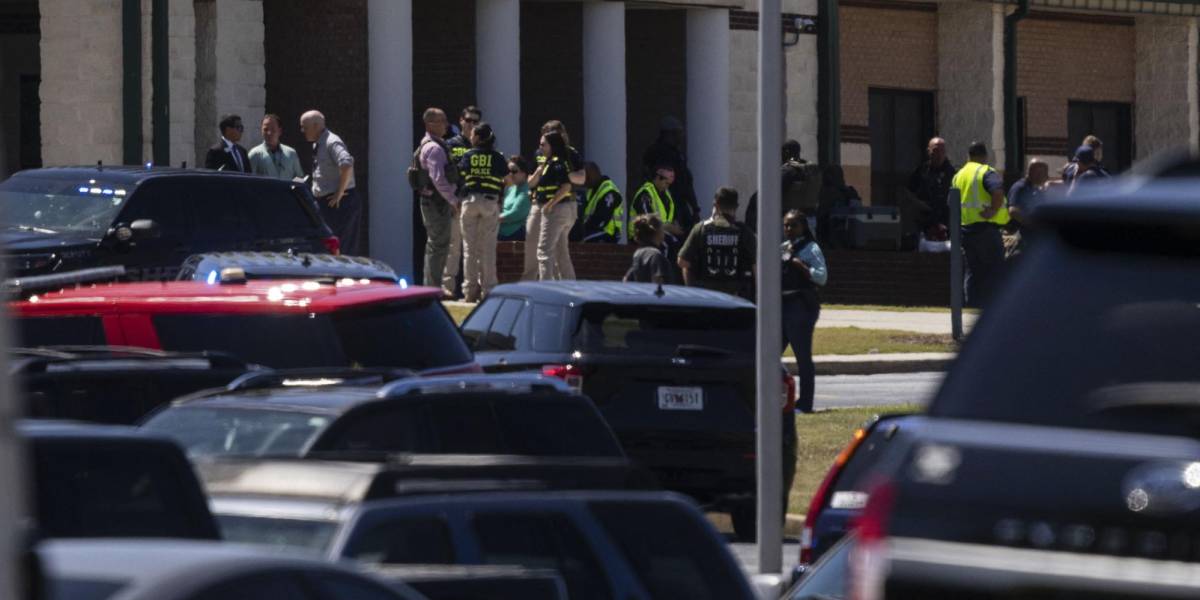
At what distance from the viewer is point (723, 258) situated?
1977cm

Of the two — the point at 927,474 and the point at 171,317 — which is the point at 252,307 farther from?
the point at 927,474

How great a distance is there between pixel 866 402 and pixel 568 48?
17.2m

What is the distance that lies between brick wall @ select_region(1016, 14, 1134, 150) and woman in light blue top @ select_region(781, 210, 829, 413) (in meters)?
23.1

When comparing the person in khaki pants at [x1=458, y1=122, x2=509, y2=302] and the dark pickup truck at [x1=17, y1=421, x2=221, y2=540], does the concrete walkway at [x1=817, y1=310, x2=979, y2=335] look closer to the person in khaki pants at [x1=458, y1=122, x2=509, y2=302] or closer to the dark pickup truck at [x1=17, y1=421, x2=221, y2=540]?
the person in khaki pants at [x1=458, y1=122, x2=509, y2=302]

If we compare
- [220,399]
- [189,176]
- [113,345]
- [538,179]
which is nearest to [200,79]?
[538,179]

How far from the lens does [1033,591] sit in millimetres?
4684

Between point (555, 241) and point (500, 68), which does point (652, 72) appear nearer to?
point (500, 68)

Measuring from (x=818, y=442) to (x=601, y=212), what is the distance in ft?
39.3

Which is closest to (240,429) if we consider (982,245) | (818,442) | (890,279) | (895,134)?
(818,442)

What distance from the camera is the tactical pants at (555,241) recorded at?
1001 inches

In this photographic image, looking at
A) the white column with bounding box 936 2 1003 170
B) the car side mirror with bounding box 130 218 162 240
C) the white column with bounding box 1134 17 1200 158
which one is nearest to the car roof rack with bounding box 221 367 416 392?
the car side mirror with bounding box 130 218 162 240

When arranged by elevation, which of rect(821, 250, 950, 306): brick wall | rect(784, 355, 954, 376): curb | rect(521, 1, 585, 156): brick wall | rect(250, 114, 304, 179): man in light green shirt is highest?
rect(521, 1, 585, 156): brick wall

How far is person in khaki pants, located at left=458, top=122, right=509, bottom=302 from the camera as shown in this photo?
25.1 meters

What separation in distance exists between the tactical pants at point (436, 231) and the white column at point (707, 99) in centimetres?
1131
